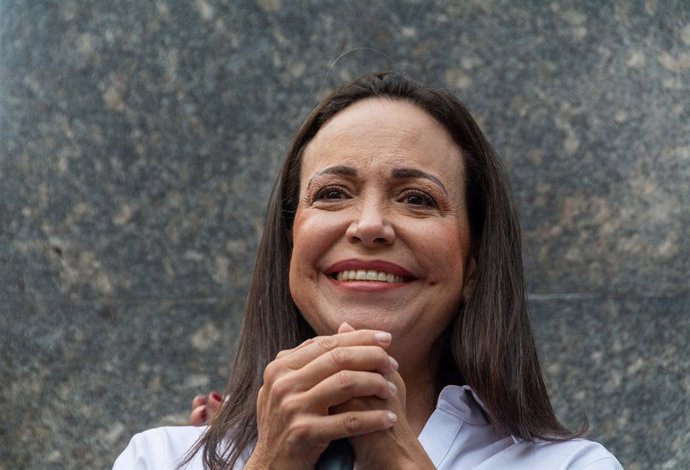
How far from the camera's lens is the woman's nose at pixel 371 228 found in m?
3.26

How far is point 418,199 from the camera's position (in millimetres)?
3404

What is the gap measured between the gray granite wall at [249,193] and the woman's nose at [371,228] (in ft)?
5.28

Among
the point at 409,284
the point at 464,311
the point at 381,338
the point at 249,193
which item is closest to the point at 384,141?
the point at 409,284

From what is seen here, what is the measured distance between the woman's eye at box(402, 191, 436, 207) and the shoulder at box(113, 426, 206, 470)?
2.97 feet

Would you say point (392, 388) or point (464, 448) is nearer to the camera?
point (392, 388)

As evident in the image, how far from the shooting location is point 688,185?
4941 millimetres

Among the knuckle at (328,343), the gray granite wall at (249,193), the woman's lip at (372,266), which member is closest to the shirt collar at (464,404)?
the woman's lip at (372,266)

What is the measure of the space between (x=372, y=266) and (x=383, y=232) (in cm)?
9

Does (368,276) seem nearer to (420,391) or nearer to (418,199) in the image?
(418,199)

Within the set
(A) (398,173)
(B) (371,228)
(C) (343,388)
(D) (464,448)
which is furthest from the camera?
(D) (464,448)

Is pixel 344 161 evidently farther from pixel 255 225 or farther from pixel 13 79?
pixel 13 79

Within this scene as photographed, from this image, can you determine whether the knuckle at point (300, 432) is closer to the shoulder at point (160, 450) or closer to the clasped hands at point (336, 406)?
the clasped hands at point (336, 406)

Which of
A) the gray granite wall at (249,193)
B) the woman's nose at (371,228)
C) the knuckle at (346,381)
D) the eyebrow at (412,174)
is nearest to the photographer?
the knuckle at (346,381)

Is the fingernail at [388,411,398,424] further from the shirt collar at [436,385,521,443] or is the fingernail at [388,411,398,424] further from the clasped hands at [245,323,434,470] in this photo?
the shirt collar at [436,385,521,443]
